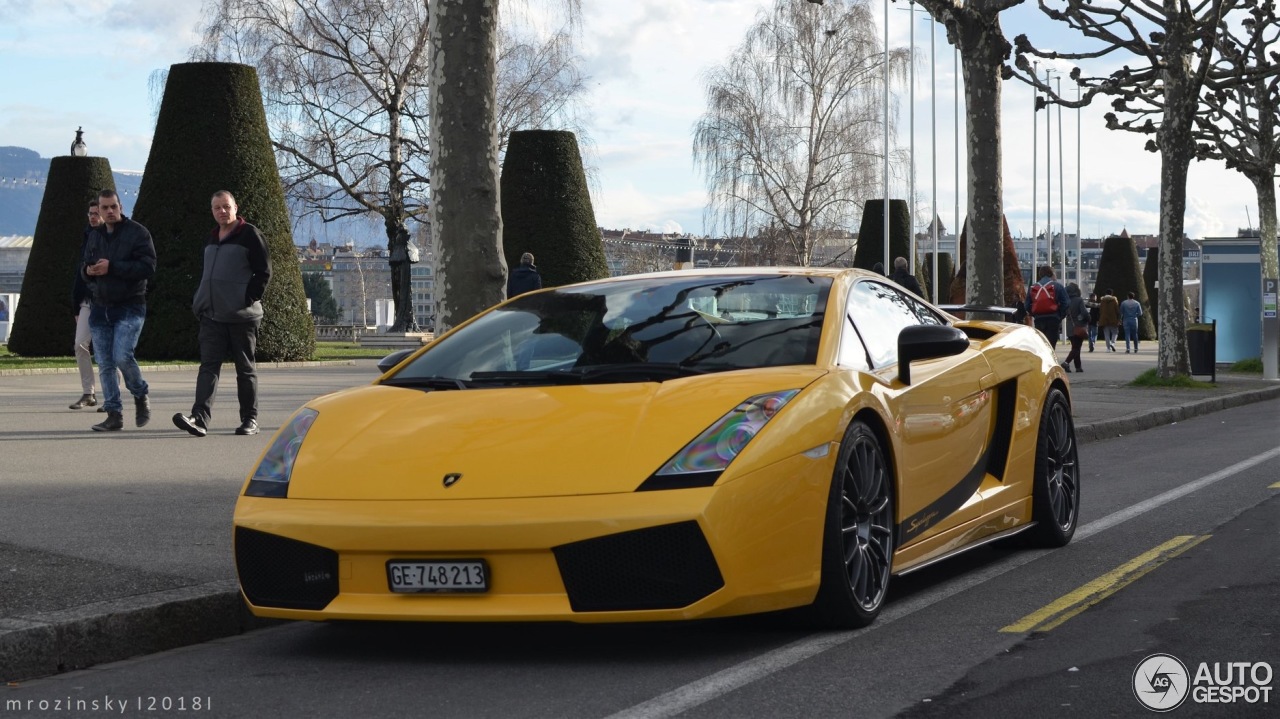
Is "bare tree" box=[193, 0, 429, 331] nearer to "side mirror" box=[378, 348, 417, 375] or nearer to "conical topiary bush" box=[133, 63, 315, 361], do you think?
"conical topiary bush" box=[133, 63, 315, 361]

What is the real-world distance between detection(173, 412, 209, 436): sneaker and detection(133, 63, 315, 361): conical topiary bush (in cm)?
1417

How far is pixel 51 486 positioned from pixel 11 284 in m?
171

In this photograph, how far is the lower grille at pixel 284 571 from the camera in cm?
530

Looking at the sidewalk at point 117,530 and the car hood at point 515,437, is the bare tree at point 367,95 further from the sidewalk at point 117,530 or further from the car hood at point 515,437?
the car hood at point 515,437

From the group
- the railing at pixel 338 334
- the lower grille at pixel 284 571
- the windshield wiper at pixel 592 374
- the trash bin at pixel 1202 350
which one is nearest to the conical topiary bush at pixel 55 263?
the trash bin at pixel 1202 350

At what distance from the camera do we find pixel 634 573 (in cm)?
507

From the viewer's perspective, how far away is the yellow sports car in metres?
5.07

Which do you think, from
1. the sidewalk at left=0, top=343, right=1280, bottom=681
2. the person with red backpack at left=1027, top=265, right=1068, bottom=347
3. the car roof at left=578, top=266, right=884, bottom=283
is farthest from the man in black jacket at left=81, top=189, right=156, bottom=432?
the person with red backpack at left=1027, top=265, right=1068, bottom=347

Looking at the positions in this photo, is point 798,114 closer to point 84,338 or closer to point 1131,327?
point 1131,327

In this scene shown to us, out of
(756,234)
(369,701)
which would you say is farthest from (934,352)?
(756,234)

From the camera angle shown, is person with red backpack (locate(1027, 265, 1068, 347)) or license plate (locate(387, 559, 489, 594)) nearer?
license plate (locate(387, 559, 489, 594))

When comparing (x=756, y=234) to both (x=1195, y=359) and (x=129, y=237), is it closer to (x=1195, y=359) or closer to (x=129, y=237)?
(x=1195, y=359)

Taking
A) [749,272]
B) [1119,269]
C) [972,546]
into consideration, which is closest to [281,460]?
[749,272]

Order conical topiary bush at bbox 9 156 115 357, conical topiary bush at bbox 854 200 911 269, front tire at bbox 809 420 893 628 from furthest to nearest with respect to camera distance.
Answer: conical topiary bush at bbox 854 200 911 269 < conical topiary bush at bbox 9 156 115 357 < front tire at bbox 809 420 893 628
